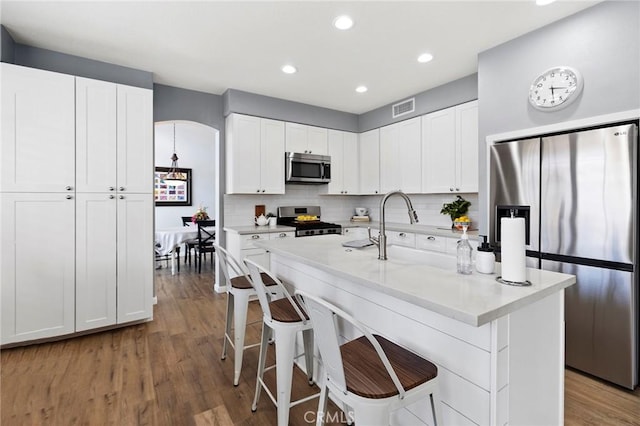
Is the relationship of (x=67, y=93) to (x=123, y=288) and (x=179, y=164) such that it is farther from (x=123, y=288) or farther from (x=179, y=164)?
(x=179, y=164)

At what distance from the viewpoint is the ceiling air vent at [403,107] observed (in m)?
4.26

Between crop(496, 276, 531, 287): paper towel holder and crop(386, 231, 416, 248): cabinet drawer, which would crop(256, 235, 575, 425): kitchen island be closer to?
crop(496, 276, 531, 287): paper towel holder

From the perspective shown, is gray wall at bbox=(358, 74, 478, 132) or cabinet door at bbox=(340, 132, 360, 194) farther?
cabinet door at bbox=(340, 132, 360, 194)

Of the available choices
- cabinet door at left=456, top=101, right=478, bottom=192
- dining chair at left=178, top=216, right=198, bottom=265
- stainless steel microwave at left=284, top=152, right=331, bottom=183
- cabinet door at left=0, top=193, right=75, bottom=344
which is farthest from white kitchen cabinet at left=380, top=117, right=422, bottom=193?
cabinet door at left=0, top=193, right=75, bottom=344

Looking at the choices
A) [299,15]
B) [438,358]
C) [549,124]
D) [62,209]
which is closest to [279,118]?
[299,15]

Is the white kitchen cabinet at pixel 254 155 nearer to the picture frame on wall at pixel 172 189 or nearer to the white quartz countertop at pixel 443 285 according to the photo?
the white quartz countertop at pixel 443 285

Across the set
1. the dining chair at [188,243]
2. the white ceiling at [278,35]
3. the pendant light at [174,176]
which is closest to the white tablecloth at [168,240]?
the dining chair at [188,243]

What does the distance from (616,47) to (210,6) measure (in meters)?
2.93

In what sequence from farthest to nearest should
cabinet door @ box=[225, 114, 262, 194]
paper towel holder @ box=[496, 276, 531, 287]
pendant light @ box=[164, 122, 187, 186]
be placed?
pendant light @ box=[164, 122, 187, 186] → cabinet door @ box=[225, 114, 262, 194] → paper towel holder @ box=[496, 276, 531, 287]

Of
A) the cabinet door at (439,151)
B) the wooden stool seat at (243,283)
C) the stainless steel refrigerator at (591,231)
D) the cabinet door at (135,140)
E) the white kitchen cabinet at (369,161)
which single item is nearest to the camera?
the stainless steel refrigerator at (591,231)

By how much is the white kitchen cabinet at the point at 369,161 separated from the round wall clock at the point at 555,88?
2389 millimetres

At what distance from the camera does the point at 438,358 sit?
132cm

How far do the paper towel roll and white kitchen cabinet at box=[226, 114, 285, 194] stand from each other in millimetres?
3387

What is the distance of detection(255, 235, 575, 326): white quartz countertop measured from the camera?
104 centimetres
